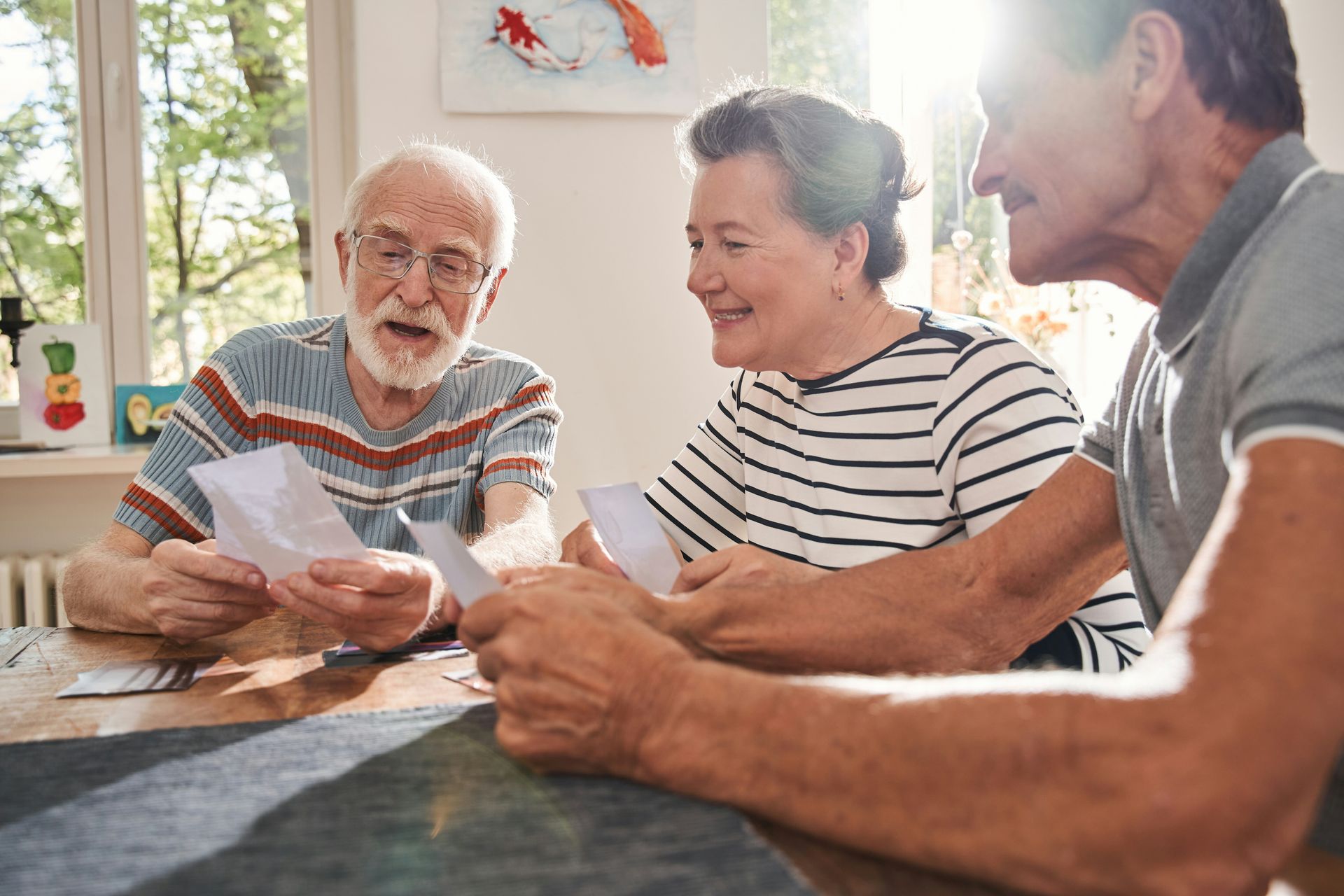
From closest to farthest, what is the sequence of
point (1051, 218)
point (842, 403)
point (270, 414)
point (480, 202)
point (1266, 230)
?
point (1266, 230)
point (1051, 218)
point (842, 403)
point (270, 414)
point (480, 202)

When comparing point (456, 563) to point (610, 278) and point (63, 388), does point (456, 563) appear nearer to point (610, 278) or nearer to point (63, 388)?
point (610, 278)

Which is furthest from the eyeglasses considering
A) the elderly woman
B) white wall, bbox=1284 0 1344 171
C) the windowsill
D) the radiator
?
white wall, bbox=1284 0 1344 171

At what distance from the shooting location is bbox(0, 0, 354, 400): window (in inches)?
121

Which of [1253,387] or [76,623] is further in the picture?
[76,623]

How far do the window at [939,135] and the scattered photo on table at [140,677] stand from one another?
9.04 feet

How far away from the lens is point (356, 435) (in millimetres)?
1916

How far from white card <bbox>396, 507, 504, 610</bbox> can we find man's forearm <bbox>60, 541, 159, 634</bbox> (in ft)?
2.12

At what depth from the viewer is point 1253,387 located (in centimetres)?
72

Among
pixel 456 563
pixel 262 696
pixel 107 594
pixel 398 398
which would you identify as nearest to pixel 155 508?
pixel 107 594

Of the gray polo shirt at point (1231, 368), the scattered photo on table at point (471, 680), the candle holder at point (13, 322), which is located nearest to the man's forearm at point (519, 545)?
the scattered photo on table at point (471, 680)

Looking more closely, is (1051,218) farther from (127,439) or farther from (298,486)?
(127,439)

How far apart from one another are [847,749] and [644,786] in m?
0.17

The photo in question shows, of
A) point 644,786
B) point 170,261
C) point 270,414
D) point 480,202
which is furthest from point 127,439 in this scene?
point 644,786

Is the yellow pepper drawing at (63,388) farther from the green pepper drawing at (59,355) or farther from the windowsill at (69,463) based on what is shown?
the windowsill at (69,463)
